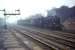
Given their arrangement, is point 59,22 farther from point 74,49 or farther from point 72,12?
point 74,49

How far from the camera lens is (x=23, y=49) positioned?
12.9 metres

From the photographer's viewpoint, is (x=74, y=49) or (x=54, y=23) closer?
(x=74, y=49)

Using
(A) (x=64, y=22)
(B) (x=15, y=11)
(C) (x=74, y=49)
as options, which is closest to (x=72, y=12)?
(A) (x=64, y=22)

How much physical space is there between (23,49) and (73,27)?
19321mm

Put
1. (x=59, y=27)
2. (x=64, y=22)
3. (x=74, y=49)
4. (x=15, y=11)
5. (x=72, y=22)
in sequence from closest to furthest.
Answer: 1. (x=74, y=49)
2. (x=72, y=22)
3. (x=64, y=22)
4. (x=59, y=27)
5. (x=15, y=11)

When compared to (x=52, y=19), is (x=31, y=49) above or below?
below

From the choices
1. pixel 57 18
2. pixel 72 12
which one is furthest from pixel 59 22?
pixel 72 12

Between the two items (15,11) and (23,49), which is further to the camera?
(15,11)

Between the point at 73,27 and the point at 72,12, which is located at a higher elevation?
the point at 72,12

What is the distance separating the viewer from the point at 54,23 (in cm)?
3559

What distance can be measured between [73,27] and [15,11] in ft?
57.2

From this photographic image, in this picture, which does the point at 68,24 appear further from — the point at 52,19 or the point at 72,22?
the point at 52,19

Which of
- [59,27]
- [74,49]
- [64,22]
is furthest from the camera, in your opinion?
[59,27]

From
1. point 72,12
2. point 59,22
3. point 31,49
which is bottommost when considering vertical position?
point 31,49
